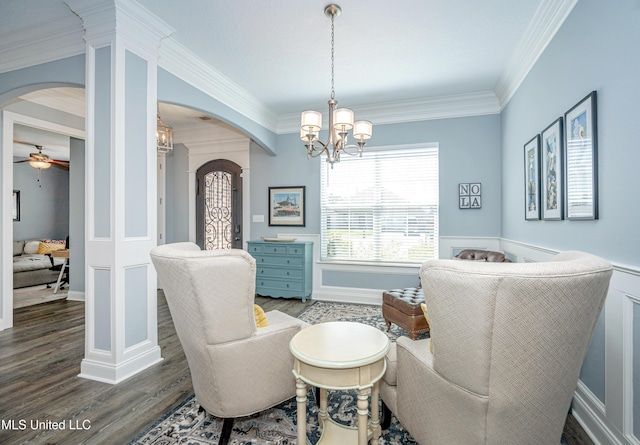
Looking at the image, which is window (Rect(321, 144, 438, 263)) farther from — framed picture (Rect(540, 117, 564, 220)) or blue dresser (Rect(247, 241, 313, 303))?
framed picture (Rect(540, 117, 564, 220))

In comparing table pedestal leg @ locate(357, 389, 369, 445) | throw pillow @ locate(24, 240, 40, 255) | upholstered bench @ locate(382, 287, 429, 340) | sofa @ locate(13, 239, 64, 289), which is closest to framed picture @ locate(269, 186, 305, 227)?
upholstered bench @ locate(382, 287, 429, 340)

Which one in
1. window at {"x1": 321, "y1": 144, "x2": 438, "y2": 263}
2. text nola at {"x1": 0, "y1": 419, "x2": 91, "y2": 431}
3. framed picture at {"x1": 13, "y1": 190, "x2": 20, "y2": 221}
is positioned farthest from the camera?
framed picture at {"x1": 13, "y1": 190, "x2": 20, "y2": 221}

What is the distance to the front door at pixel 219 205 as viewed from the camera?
5.70 meters

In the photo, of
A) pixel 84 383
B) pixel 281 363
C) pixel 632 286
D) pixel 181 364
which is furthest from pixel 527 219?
pixel 84 383

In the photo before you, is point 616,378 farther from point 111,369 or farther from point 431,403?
point 111,369

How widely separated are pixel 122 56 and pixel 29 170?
7.89 meters

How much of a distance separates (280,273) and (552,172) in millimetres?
3744

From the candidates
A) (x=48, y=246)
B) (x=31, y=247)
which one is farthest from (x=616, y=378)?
(x=31, y=247)

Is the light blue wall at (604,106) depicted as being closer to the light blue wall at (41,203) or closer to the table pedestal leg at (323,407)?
the table pedestal leg at (323,407)

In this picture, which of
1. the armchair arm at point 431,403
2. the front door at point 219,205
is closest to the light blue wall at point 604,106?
the armchair arm at point 431,403

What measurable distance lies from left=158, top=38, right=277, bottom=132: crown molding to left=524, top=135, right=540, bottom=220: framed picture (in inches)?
136

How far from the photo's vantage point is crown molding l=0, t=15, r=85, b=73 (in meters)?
2.73

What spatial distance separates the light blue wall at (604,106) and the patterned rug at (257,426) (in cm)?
116

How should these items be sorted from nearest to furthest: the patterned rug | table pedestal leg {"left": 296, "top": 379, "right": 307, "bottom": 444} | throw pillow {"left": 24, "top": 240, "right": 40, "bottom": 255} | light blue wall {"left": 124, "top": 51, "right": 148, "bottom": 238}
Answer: table pedestal leg {"left": 296, "top": 379, "right": 307, "bottom": 444} → the patterned rug → light blue wall {"left": 124, "top": 51, "right": 148, "bottom": 238} → throw pillow {"left": 24, "top": 240, "right": 40, "bottom": 255}
